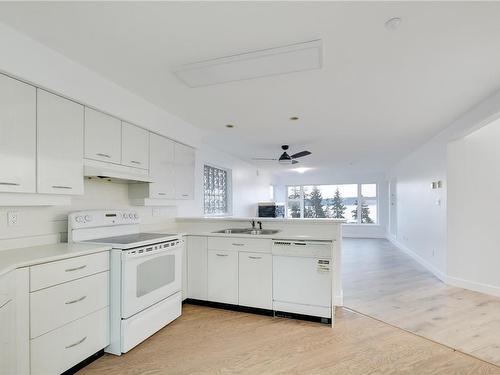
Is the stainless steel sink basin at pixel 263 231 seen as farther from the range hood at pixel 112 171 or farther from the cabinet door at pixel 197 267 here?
the range hood at pixel 112 171

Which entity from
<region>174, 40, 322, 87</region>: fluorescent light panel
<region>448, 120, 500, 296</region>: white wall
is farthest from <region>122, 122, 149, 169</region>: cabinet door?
<region>448, 120, 500, 296</region>: white wall

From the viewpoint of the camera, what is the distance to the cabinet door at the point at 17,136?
184 centimetres

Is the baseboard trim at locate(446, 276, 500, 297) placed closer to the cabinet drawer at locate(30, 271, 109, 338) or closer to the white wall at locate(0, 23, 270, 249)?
the white wall at locate(0, 23, 270, 249)

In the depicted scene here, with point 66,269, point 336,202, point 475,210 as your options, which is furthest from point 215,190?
point 336,202

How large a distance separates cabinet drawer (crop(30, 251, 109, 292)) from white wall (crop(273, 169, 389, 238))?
805cm

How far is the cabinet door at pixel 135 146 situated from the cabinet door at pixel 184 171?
1.93 ft

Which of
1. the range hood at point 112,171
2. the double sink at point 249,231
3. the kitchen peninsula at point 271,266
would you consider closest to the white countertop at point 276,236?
the kitchen peninsula at point 271,266

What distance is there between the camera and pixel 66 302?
1993 mm

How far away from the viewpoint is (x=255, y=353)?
94.7 inches

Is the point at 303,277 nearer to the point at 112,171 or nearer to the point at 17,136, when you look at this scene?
the point at 112,171

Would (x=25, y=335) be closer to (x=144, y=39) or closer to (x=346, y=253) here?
(x=144, y=39)

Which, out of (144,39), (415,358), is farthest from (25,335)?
(415,358)

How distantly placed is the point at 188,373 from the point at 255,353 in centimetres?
57

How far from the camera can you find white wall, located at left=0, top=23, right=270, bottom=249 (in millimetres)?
1910
